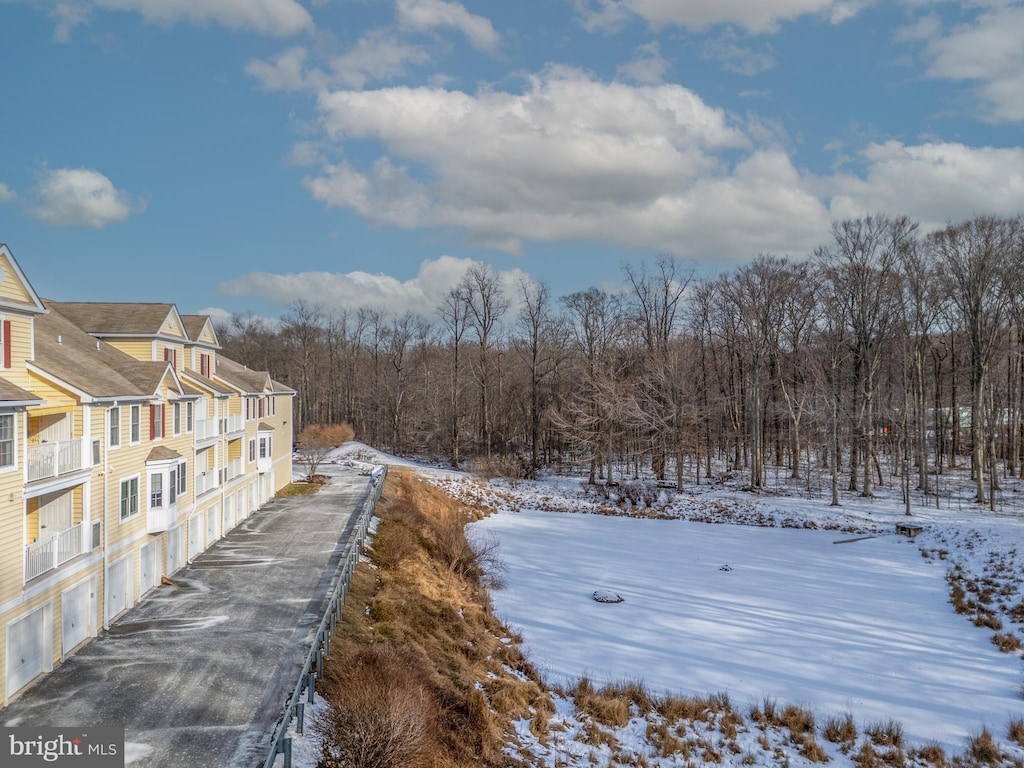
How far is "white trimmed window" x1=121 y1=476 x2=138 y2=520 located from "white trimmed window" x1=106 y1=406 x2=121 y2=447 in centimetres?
117

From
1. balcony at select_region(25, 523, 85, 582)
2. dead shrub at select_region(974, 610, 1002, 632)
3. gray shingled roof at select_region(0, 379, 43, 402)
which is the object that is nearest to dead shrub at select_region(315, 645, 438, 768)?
balcony at select_region(25, 523, 85, 582)

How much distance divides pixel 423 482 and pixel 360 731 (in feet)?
91.3

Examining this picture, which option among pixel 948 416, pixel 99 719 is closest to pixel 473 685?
pixel 99 719

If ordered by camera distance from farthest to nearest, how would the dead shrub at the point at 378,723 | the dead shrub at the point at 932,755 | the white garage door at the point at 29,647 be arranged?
1. the white garage door at the point at 29,647
2. the dead shrub at the point at 932,755
3. the dead shrub at the point at 378,723

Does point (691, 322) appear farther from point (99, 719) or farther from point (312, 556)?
point (99, 719)

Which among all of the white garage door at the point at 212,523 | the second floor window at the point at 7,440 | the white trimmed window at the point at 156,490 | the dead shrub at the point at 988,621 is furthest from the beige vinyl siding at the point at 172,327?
the dead shrub at the point at 988,621

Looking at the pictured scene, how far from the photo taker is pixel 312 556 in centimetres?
2072

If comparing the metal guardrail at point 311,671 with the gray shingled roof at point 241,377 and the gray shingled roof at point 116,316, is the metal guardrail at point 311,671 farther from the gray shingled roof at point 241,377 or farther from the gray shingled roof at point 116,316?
the gray shingled roof at point 241,377

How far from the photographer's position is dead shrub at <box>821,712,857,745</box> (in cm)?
1162

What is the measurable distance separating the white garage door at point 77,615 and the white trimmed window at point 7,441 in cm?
361

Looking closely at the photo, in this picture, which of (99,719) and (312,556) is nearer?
(99,719)

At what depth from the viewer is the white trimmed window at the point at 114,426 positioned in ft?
49.8

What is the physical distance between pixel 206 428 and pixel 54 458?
10.1m

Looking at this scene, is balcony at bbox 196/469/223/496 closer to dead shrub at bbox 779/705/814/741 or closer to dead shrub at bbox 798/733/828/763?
dead shrub at bbox 779/705/814/741
